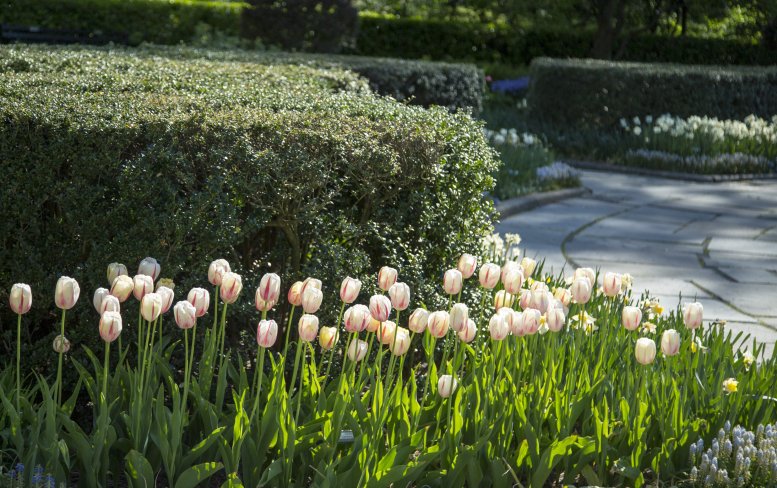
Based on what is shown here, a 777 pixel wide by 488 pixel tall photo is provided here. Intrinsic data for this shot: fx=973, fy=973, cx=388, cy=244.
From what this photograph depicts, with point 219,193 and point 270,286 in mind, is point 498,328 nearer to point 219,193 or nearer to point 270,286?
point 270,286

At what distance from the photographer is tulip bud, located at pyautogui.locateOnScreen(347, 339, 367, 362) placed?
2.81 m

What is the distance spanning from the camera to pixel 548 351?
10.6 ft

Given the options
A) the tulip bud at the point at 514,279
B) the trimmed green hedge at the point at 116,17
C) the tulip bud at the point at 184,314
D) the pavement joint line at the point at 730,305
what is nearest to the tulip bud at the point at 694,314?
the tulip bud at the point at 514,279

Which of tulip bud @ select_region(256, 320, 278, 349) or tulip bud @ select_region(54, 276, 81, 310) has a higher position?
tulip bud @ select_region(54, 276, 81, 310)

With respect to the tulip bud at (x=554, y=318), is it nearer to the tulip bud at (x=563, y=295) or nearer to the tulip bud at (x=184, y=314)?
the tulip bud at (x=563, y=295)

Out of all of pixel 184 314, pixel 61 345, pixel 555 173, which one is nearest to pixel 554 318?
pixel 184 314

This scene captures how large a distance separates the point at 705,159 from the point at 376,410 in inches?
371

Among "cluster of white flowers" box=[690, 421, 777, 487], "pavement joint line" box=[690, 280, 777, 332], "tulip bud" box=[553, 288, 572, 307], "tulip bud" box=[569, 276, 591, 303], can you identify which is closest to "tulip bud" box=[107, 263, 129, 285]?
"tulip bud" box=[569, 276, 591, 303]

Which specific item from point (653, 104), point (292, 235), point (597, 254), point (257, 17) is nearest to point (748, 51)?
point (653, 104)

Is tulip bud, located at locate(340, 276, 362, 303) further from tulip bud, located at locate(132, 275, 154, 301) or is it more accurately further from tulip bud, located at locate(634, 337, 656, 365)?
tulip bud, located at locate(634, 337, 656, 365)

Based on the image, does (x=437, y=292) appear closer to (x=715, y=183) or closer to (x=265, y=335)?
(x=265, y=335)

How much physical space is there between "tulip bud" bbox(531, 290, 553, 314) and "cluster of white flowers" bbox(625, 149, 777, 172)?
8886mm

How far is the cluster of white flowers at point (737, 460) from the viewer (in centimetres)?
287

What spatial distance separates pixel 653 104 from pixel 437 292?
32.4ft
